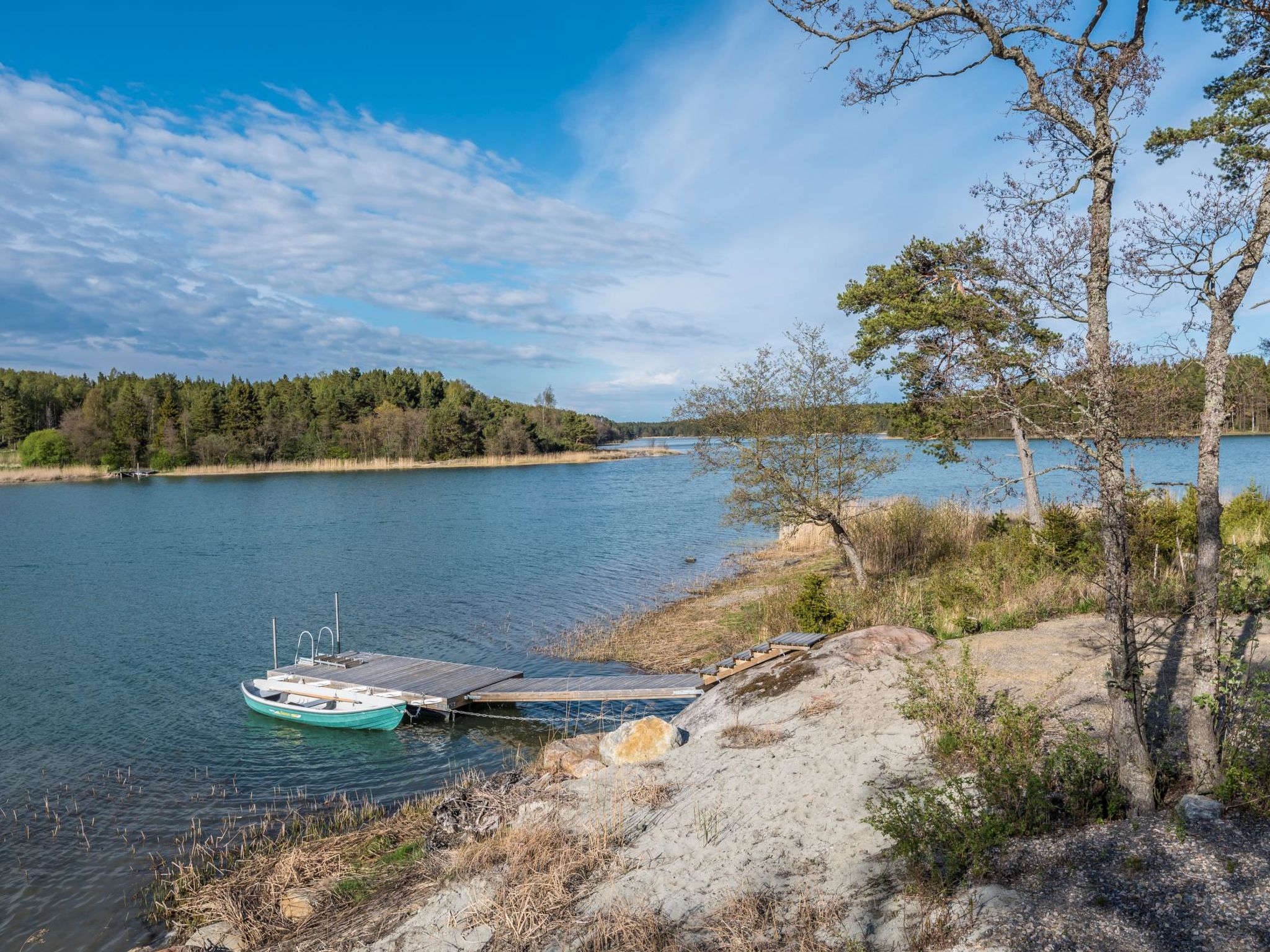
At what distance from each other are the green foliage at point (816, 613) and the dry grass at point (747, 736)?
15.1ft

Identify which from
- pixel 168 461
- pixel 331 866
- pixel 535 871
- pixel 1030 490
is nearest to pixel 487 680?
pixel 331 866

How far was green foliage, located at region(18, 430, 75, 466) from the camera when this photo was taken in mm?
86000

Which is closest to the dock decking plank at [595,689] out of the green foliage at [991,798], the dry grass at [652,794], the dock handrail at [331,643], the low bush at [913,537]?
the dry grass at [652,794]

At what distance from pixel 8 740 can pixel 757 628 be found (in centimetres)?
1413

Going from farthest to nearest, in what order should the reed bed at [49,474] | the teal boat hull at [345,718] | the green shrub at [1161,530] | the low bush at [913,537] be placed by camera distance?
the reed bed at [49,474] → the low bush at [913,537] → the green shrub at [1161,530] → the teal boat hull at [345,718]

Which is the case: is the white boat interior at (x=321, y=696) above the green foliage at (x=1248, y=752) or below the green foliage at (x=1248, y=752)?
below

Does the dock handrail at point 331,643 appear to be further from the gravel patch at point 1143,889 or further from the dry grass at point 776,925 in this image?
the gravel patch at point 1143,889

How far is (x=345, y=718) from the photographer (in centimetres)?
1405

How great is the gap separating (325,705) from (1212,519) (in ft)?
45.3

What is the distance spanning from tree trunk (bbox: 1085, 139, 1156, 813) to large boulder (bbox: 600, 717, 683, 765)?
5154mm

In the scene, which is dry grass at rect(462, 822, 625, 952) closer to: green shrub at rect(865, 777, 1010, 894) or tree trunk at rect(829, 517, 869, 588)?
green shrub at rect(865, 777, 1010, 894)

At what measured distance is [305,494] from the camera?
61.2 metres

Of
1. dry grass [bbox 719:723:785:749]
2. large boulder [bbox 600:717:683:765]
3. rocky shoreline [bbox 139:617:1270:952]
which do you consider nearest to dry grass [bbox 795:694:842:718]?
rocky shoreline [bbox 139:617:1270:952]

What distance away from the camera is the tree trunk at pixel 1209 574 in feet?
18.4
